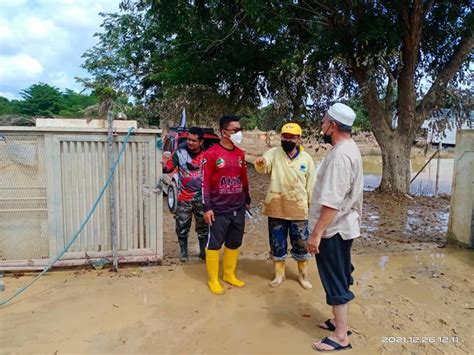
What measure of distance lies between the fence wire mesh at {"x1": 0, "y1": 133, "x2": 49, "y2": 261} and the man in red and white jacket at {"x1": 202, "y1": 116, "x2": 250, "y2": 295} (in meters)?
1.76

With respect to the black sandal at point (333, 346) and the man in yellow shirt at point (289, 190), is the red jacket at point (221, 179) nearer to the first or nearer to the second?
the man in yellow shirt at point (289, 190)

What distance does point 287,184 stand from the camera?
389 cm

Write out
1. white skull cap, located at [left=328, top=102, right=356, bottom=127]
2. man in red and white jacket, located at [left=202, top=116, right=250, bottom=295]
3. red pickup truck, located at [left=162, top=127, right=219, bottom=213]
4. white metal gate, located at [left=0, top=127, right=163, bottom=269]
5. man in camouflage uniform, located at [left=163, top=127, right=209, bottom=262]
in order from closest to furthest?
white skull cap, located at [left=328, top=102, right=356, bottom=127]
man in red and white jacket, located at [left=202, top=116, right=250, bottom=295]
white metal gate, located at [left=0, top=127, right=163, bottom=269]
man in camouflage uniform, located at [left=163, top=127, right=209, bottom=262]
red pickup truck, located at [left=162, top=127, right=219, bottom=213]

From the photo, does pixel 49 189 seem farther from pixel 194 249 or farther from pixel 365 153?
pixel 365 153

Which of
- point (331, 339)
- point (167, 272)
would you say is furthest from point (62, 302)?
point (331, 339)

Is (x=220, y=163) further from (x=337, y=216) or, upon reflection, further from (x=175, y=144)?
(x=175, y=144)

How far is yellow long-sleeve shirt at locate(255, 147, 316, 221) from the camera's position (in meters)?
3.88

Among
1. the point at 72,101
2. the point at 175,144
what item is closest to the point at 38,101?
the point at 72,101

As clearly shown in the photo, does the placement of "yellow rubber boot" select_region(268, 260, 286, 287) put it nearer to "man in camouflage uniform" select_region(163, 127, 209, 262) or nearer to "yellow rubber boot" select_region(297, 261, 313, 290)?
"yellow rubber boot" select_region(297, 261, 313, 290)

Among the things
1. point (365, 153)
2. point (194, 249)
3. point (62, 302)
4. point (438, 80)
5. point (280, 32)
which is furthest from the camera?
point (365, 153)

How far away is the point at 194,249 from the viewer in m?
5.82

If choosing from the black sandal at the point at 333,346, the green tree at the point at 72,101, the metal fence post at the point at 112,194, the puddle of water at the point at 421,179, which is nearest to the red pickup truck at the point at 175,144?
the metal fence post at the point at 112,194

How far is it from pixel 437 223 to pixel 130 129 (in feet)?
20.5

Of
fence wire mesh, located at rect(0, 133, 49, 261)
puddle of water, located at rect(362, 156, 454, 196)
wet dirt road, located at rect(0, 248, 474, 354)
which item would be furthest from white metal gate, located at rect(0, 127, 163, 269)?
puddle of water, located at rect(362, 156, 454, 196)
